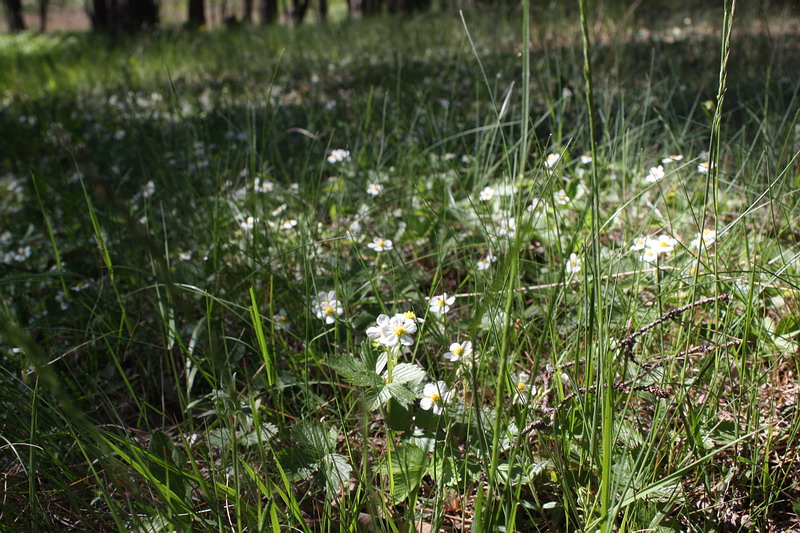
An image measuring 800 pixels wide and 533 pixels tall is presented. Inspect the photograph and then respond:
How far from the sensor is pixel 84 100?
5.33 metres

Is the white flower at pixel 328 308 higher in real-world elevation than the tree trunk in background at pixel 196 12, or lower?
lower

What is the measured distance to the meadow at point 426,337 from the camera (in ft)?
3.26

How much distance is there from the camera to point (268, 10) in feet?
43.9

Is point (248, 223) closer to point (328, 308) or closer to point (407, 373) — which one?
point (328, 308)

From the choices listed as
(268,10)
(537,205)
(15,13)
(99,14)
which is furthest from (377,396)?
(15,13)

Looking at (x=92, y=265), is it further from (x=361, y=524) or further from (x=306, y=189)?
(x=361, y=524)

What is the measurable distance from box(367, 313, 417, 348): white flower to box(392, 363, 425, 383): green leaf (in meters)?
0.06

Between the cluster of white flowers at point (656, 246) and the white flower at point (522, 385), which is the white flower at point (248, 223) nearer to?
the white flower at point (522, 385)

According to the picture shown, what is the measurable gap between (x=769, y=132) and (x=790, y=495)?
4.69 feet

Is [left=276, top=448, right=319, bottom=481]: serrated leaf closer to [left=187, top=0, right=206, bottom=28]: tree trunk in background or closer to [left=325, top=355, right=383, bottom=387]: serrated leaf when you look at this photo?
[left=325, top=355, right=383, bottom=387]: serrated leaf

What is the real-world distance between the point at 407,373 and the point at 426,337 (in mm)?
340

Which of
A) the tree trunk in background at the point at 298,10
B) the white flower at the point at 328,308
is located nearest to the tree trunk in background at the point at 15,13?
the tree trunk in background at the point at 298,10

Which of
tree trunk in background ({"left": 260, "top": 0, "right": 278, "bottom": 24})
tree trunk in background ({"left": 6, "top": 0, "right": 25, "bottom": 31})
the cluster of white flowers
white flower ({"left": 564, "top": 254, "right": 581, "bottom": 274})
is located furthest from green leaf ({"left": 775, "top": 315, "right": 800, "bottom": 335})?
tree trunk in background ({"left": 6, "top": 0, "right": 25, "bottom": 31})

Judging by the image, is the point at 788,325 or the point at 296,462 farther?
the point at 788,325
